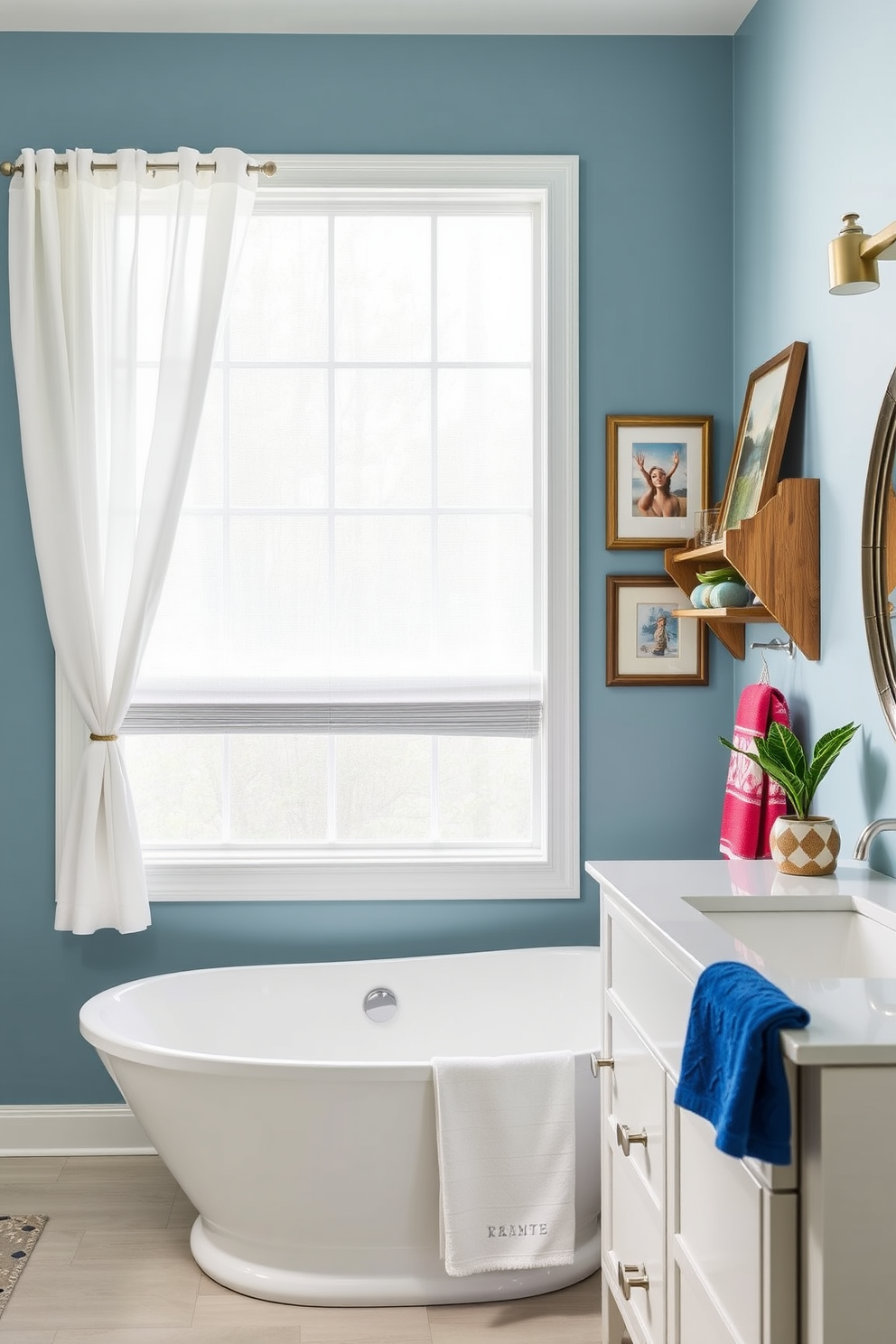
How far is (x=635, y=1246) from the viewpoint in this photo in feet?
5.82

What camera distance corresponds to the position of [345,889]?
2893 millimetres

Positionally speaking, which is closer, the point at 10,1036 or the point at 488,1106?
the point at 488,1106

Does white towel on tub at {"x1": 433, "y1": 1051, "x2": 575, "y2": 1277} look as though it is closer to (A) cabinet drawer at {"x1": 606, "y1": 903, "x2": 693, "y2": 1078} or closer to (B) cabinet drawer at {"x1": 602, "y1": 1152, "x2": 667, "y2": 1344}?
(B) cabinet drawer at {"x1": 602, "y1": 1152, "x2": 667, "y2": 1344}

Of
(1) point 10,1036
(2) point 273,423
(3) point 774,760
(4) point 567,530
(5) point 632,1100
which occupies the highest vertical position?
(2) point 273,423

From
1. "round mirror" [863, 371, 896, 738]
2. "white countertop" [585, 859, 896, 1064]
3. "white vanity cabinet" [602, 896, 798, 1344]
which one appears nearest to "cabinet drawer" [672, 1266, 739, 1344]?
"white vanity cabinet" [602, 896, 798, 1344]

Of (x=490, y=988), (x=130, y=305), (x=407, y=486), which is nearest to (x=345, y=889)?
(x=490, y=988)

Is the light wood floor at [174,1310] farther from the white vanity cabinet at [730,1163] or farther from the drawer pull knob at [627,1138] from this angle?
the drawer pull knob at [627,1138]

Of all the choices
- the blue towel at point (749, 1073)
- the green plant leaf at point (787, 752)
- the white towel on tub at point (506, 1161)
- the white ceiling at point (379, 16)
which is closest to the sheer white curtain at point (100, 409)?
the white ceiling at point (379, 16)

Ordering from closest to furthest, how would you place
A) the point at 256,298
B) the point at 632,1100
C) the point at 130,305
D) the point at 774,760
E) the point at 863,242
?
the point at 863,242
the point at 632,1100
the point at 774,760
the point at 130,305
the point at 256,298

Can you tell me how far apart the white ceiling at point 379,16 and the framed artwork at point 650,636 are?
1.40m

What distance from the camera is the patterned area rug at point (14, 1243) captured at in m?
2.29

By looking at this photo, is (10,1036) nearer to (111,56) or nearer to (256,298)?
(256,298)

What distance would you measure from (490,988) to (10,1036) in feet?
4.12

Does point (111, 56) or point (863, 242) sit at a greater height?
point (111, 56)
